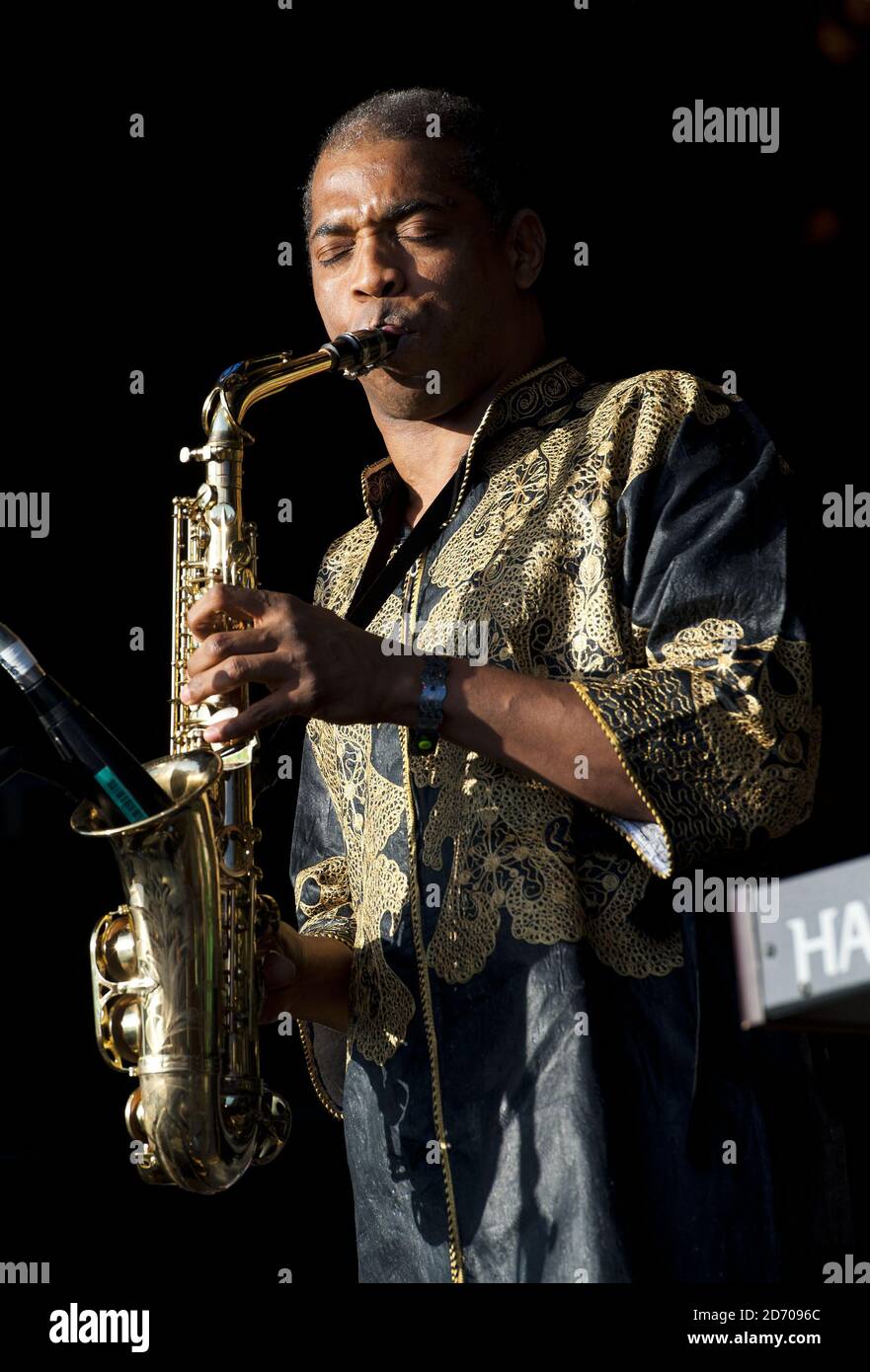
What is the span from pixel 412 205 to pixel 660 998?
4.12 feet

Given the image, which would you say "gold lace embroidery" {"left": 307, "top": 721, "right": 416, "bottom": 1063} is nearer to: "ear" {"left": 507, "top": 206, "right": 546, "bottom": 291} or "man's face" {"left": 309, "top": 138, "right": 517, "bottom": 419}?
"man's face" {"left": 309, "top": 138, "right": 517, "bottom": 419}

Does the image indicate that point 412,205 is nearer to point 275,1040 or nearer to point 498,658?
point 498,658

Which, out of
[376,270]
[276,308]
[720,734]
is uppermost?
[276,308]

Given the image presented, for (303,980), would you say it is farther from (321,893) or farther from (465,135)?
(465,135)

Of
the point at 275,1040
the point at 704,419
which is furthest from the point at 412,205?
the point at 275,1040

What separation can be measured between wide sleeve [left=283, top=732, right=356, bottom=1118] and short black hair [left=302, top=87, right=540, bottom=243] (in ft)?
3.14

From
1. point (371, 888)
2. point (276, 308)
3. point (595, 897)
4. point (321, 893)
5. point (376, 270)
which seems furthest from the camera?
point (276, 308)

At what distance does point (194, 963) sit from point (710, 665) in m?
0.82

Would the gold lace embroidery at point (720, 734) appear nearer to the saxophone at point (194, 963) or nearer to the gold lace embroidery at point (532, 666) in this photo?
the gold lace embroidery at point (532, 666)

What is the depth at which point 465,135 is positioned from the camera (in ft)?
8.77

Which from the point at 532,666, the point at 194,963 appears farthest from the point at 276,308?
the point at 194,963

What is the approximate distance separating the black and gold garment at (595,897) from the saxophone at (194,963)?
16 cm

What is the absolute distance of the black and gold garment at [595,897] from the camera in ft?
6.76

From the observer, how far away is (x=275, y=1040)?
3.70 meters
